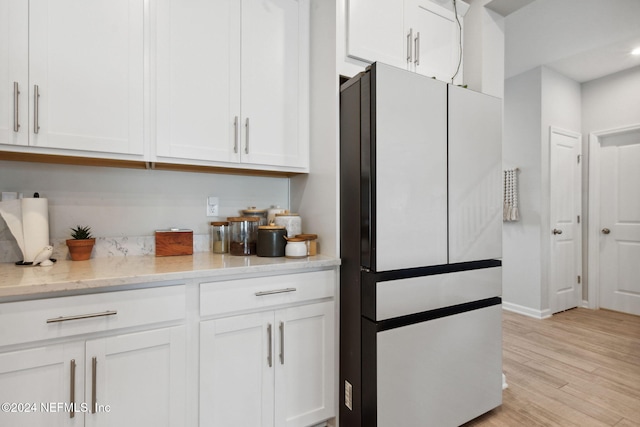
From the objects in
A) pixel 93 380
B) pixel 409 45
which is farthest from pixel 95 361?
pixel 409 45

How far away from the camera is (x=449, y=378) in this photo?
1663 mm

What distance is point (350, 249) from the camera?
1.60 m

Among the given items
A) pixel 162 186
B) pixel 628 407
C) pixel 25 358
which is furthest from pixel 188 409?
pixel 628 407

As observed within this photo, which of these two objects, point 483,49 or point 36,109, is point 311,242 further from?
point 483,49

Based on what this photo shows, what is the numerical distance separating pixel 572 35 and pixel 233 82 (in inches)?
126

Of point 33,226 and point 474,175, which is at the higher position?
point 474,175

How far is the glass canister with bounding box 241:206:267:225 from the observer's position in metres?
1.94

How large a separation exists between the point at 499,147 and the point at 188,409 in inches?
83.7

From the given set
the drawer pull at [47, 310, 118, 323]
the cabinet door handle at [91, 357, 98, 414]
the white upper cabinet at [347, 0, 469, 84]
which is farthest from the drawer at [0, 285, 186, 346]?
the white upper cabinet at [347, 0, 469, 84]

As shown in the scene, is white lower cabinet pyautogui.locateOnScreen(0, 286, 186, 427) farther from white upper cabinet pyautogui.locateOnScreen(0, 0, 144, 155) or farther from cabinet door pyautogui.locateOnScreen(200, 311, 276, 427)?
white upper cabinet pyautogui.locateOnScreen(0, 0, 144, 155)

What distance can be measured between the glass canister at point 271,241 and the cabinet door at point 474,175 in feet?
3.02

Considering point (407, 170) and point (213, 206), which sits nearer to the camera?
point (407, 170)

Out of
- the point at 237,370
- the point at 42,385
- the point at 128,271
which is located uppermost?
the point at 128,271

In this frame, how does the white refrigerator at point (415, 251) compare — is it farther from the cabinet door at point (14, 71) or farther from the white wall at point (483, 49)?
the cabinet door at point (14, 71)
